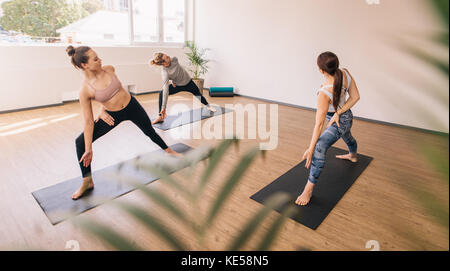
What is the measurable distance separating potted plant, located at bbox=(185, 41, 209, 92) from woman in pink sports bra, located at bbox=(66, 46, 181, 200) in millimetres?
3583

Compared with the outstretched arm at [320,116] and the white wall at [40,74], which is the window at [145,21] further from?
the outstretched arm at [320,116]

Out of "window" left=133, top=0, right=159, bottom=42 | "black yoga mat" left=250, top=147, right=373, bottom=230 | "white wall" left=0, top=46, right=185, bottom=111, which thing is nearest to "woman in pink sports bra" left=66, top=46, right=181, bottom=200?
"black yoga mat" left=250, top=147, right=373, bottom=230

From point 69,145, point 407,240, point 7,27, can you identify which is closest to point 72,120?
point 69,145

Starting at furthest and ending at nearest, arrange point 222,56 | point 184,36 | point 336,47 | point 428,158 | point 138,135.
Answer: point 184,36 → point 222,56 → point 336,47 → point 138,135 → point 428,158

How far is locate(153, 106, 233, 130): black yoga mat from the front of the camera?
3.76m

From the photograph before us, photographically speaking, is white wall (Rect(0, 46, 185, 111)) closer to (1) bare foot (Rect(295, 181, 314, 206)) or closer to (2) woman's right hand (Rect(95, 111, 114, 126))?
(2) woman's right hand (Rect(95, 111, 114, 126))

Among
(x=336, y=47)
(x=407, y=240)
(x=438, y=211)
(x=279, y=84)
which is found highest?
(x=336, y=47)

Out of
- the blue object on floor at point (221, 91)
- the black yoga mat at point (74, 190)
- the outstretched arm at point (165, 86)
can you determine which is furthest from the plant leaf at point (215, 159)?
the blue object on floor at point (221, 91)

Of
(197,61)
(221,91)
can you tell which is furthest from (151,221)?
(197,61)

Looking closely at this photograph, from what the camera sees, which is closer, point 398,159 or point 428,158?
point 428,158

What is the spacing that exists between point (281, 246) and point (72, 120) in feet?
11.5

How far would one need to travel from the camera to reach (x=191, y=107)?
15.5 feet

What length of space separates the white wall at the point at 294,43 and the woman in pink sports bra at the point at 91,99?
2838mm

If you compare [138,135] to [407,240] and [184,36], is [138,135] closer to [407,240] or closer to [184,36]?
[407,240]
